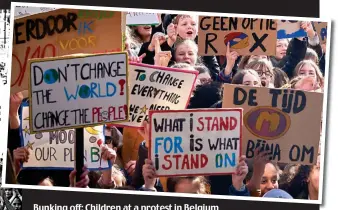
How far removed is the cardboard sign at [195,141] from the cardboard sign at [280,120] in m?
0.10

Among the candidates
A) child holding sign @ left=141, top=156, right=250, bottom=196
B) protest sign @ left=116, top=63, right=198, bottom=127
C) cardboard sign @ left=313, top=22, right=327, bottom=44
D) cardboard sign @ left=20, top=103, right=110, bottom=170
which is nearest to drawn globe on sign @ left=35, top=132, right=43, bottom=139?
cardboard sign @ left=20, top=103, right=110, bottom=170

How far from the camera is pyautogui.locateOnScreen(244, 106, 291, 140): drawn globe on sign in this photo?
1386 centimetres

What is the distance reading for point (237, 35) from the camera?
1383 centimetres

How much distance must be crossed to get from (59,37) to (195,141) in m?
1.37

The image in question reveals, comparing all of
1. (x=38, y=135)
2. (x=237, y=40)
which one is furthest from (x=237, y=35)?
(x=38, y=135)

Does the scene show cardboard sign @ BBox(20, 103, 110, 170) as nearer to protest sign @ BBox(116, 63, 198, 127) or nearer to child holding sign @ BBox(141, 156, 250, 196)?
protest sign @ BBox(116, 63, 198, 127)

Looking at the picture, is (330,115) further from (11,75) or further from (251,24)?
(11,75)

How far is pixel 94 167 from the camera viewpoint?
13.9 metres

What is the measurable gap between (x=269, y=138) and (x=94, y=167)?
4.66ft

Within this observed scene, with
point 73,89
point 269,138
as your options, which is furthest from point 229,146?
point 73,89

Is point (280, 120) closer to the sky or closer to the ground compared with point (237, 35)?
closer to the ground

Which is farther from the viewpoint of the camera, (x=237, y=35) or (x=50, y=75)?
(x=237, y=35)

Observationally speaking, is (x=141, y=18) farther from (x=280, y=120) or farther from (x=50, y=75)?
(x=280, y=120)

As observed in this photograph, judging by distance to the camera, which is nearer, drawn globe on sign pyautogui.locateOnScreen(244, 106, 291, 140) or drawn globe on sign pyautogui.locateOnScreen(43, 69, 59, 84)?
drawn globe on sign pyautogui.locateOnScreen(43, 69, 59, 84)
